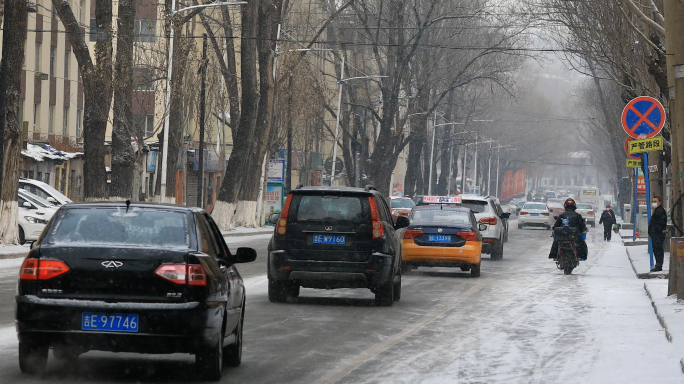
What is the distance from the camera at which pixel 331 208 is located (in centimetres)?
1647

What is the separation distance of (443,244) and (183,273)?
1480cm

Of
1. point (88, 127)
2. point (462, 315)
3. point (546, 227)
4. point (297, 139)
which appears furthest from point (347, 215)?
point (297, 139)

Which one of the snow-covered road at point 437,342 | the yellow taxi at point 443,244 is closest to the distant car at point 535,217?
the yellow taxi at point 443,244

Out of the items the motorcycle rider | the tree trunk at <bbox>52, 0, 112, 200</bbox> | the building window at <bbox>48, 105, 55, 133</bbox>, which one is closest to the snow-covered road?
the motorcycle rider

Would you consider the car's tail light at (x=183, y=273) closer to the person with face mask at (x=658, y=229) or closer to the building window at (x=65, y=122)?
the person with face mask at (x=658, y=229)

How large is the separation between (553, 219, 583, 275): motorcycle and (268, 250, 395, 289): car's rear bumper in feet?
32.2

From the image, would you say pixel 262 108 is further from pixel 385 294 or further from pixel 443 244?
pixel 385 294

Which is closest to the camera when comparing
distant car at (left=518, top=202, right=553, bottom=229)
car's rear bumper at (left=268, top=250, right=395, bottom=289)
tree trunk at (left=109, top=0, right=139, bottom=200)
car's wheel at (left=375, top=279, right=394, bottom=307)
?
car's rear bumper at (left=268, top=250, right=395, bottom=289)

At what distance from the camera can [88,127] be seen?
33375 mm

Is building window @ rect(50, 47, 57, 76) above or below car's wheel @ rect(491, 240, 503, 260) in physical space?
above

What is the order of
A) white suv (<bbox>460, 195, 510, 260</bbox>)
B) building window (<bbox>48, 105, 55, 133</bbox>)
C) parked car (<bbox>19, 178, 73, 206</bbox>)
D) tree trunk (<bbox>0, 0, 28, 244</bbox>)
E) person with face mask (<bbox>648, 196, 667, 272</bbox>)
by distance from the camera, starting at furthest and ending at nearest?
building window (<bbox>48, 105, 55, 133</bbox>) < parked car (<bbox>19, 178, 73, 206</bbox>) < white suv (<bbox>460, 195, 510, 260</bbox>) < tree trunk (<bbox>0, 0, 28, 244</bbox>) < person with face mask (<bbox>648, 196, 667, 272</bbox>)

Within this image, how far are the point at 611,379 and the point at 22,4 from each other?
2325 cm

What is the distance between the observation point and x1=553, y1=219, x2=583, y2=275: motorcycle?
25422mm

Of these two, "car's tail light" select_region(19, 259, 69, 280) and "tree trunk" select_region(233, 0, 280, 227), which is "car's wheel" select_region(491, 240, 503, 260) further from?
"car's tail light" select_region(19, 259, 69, 280)
